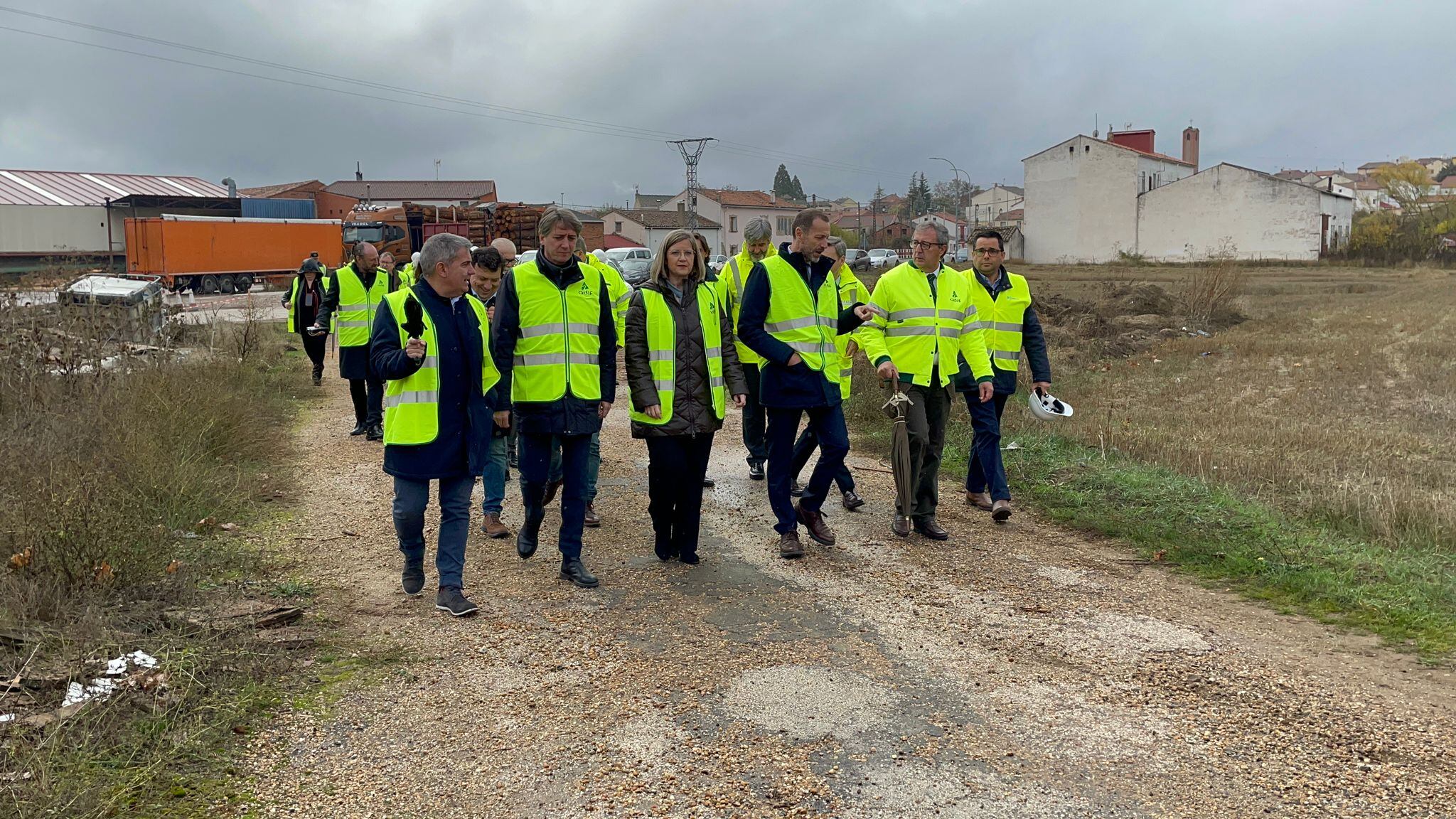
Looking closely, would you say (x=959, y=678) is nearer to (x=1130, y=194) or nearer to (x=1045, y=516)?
(x=1045, y=516)

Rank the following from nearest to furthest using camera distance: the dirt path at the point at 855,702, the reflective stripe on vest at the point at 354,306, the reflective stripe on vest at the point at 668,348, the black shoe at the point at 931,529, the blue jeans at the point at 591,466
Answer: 1. the dirt path at the point at 855,702
2. the reflective stripe on vest at the point at 668,348
3. the black shoe at the point at 931,529
4. the blue jeans at the point at 591,466
5. the reflective stripe on vest at the point at 354,306

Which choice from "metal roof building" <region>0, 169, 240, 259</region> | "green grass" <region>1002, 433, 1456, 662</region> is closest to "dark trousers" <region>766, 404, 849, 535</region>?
"green grass" <region>1002, 433, 1456, 662</region>

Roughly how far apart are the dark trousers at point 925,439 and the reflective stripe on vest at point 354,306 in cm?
563

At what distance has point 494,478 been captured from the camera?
7.07 metres

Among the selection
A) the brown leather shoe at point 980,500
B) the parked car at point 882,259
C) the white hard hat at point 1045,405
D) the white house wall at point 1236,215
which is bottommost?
the brown leather shoe at point 980,500

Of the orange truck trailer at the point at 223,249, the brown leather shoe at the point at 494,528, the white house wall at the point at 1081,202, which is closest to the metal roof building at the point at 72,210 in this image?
the orange truck trailer at the point at 223,249

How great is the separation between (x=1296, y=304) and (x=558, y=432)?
1135 inches

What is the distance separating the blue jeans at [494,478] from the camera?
7.02 m

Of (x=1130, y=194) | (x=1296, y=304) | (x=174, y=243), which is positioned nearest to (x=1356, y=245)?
(x=1130, y=194)

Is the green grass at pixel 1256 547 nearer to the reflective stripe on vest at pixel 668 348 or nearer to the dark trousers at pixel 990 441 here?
the dark trousers at pixel 990 441

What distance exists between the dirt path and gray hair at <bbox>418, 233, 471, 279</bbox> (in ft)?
5.55

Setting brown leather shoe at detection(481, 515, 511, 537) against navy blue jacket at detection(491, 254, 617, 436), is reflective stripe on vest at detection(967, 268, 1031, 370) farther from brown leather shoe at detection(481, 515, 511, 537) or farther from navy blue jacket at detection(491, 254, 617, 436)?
brown leather shoe at detection(481, 515, 511, 537)

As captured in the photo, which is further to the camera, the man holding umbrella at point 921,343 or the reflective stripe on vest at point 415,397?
the man holding umbrella at point 921,343

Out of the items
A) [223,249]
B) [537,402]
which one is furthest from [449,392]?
[223,249]
